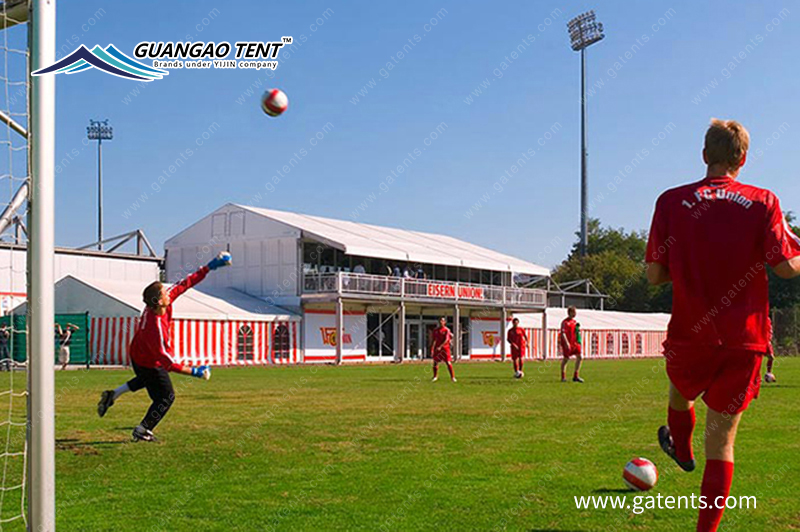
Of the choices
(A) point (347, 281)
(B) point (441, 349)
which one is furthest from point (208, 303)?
(B) point (441, 349)

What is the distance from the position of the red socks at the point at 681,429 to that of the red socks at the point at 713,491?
2.44ft

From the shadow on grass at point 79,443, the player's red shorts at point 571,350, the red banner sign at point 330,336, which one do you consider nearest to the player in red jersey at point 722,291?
the shadow on grass at point 79,443

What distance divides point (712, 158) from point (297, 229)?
41.0 meters

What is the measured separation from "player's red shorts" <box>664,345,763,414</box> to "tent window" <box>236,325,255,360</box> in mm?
35807

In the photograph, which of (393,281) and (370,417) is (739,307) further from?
(393,281)

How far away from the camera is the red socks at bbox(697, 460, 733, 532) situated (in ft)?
14.0

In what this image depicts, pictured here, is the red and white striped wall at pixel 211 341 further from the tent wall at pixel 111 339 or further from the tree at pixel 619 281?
the tree at pixel 619 281

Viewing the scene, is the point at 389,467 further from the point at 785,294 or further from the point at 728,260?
the point at 785,294

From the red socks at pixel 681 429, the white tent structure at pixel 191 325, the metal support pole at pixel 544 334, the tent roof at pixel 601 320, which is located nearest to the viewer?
the red socks at pixel 681 429

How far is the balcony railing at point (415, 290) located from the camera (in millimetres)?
43781

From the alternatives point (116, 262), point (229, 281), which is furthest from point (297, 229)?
point (116, 262)

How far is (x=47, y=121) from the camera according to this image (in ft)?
15.0

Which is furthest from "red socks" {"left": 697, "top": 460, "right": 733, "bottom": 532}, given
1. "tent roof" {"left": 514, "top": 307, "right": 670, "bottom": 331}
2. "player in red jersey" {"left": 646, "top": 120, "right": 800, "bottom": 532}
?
"tent roof" {"left": 514, "top": 307, "right": 670, "bottom": 331}

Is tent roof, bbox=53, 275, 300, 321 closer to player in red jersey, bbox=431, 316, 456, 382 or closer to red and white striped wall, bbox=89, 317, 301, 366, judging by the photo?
red and white striped wall, bbox=89, 317, 301, 366
